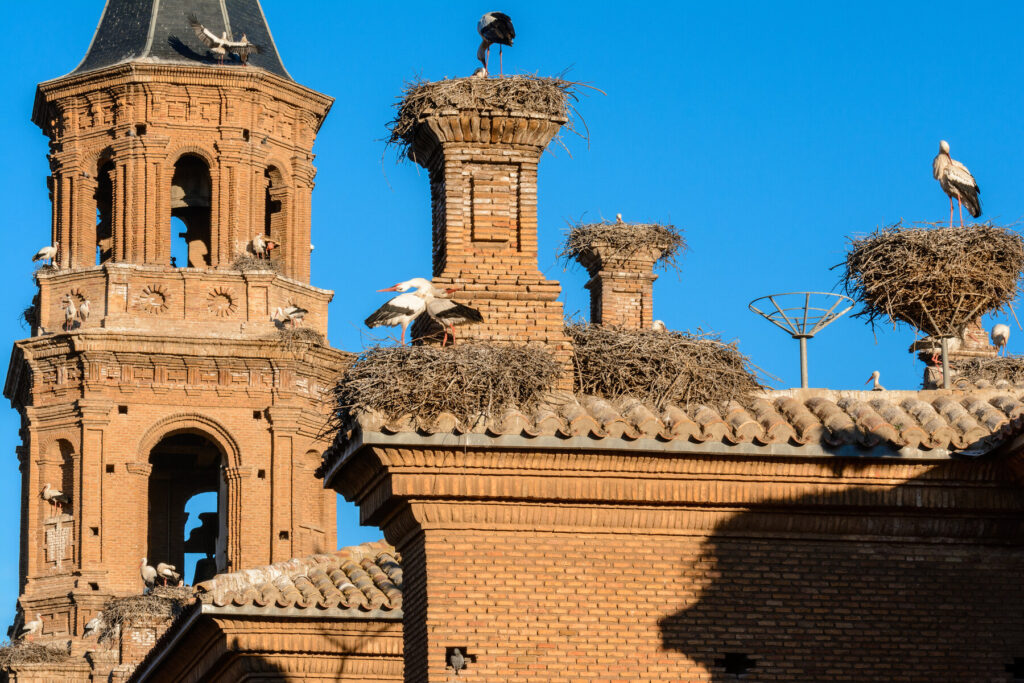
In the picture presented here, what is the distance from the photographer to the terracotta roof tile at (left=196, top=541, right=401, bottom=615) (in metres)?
19.6

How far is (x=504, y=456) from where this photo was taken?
48.2 ft

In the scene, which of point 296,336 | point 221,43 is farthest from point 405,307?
point 221,43

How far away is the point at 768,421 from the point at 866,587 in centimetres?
116

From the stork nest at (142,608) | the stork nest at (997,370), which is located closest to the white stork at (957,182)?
the stork nest at (997,370)

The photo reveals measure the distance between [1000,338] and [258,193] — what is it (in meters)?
19.9

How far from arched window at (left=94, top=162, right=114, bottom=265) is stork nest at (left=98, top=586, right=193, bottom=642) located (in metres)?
6.31

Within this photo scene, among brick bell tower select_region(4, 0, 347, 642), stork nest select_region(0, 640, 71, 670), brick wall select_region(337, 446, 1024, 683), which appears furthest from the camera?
brick bell tower select_region(4, 0, 347, 642)

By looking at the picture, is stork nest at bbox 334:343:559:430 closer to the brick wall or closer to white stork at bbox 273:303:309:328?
the brick wall

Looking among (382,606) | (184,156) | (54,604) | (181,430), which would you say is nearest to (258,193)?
(184,156)

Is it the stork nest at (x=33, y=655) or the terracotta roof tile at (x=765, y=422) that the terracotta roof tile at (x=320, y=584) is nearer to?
the terracotta roof tile at (x=765, y=422)

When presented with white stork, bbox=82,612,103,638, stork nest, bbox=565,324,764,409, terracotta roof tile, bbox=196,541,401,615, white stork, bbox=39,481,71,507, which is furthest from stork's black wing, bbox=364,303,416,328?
white stork, bbox=39,481,71,507

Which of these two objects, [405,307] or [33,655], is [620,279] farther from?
A: [33,655]

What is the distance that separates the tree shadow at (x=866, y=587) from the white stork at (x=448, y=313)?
2.17m

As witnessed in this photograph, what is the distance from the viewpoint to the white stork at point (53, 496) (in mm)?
39750
